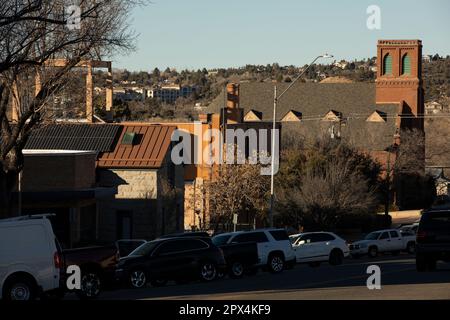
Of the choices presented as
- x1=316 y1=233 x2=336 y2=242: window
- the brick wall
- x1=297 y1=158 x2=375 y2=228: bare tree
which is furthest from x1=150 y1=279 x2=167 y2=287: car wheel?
x1=297 y1=158 x2=375 y2=228: bare tree

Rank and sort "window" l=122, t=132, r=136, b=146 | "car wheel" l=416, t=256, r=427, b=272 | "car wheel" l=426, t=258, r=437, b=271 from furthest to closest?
"window" l=122, t=132, r=136, b=146, "car wheel" l=426, t=258, r=437, b=271, "car wheel" l=416, t=256, r=427, b=272

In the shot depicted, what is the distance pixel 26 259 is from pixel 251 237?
12516 mm

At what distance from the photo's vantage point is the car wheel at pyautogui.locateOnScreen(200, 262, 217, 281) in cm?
2853

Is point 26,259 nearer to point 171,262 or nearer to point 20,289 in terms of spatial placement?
point 20,289

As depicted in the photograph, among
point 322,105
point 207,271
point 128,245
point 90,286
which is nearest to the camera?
point 90,286

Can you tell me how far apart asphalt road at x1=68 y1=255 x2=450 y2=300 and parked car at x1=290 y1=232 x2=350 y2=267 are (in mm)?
6919

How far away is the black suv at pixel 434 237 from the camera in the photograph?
27.9m

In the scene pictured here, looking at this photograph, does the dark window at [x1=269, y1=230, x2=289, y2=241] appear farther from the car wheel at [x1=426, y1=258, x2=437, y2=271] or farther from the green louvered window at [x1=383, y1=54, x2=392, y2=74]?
the green louvered window at [x1=383, y1=54, x2=392, y2=74]

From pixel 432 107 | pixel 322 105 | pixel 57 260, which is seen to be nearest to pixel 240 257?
pixel 57 260

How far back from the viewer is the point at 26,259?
21.2m

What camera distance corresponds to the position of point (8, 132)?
3180 cm

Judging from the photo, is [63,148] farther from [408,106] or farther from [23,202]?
[408,106]

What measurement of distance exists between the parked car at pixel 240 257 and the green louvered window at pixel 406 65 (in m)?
76.4
